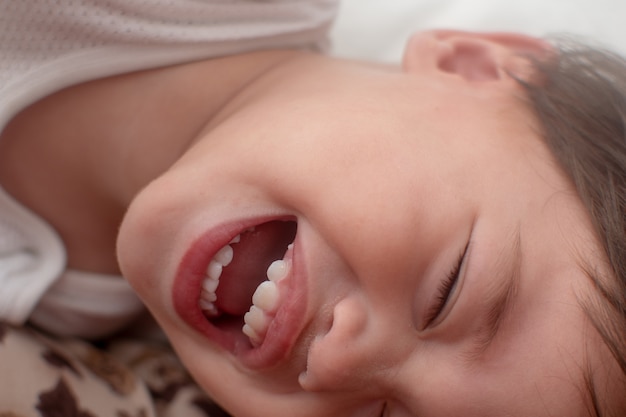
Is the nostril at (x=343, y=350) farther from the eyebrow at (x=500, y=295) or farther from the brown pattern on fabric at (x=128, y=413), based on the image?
the brown pattern on fabric at (x=128, y=413)

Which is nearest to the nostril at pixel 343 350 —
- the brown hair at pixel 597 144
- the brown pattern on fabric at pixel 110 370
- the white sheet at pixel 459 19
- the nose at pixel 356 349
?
the nose at pixel 356 349

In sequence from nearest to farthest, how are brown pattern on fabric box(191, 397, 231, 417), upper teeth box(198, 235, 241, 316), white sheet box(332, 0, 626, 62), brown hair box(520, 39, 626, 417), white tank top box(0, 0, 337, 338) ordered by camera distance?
brown hair box(520, 39, 626, 417) < upper teeth box(198, 235, 241, 316) < white tank top box(0, 0, 337, 338) < brown pattern on fabric box(191, 397, 231, 417) < white sheet box(332, 0, 626, 62)

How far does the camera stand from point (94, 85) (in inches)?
48.3

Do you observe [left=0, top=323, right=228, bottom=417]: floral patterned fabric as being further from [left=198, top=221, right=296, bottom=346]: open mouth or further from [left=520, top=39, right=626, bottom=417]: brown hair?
[left=520, top=39, right=626, bottom=417]: brown hair

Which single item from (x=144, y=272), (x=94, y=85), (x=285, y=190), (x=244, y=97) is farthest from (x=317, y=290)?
(x=94, y=85)

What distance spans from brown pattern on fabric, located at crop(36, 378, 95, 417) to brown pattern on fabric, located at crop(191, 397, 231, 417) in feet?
0.72

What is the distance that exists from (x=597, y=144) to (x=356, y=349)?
466 millimetres

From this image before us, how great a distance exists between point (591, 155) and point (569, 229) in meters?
0.15

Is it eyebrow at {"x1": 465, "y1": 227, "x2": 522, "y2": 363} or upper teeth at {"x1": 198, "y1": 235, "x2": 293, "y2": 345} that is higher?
eyebrow at {"x1": 465, "y1": 227, "x2": 522, "y2": 363}

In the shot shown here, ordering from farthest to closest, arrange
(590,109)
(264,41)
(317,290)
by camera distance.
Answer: (264,41)
(590,109)
(317,290)

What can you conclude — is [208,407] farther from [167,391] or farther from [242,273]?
[242,273]

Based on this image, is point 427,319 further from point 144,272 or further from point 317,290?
point 144,272

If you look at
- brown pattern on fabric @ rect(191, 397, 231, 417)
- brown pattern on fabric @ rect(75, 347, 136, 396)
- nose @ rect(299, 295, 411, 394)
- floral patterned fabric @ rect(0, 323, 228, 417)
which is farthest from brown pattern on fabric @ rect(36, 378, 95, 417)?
nose @ rect(299, 295, 411, 394)

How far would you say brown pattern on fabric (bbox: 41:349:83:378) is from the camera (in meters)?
1.17
